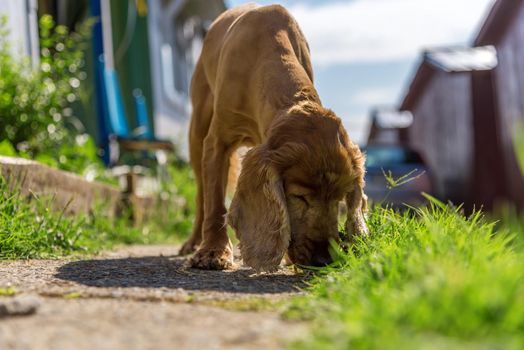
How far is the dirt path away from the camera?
167cm

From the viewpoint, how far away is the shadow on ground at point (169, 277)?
2726 mm

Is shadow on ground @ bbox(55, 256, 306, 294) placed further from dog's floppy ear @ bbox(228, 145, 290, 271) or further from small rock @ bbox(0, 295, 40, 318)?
small rock @ bbox(0, 295, 40, 318)

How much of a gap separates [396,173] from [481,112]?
4.17 metres

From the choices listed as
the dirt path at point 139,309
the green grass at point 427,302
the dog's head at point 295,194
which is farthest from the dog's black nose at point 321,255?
the green grass at point 427,302

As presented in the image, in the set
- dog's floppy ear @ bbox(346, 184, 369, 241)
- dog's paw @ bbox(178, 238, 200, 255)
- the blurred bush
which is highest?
the blurred bush

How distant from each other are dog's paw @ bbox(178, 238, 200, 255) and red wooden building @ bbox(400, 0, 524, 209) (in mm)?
6823

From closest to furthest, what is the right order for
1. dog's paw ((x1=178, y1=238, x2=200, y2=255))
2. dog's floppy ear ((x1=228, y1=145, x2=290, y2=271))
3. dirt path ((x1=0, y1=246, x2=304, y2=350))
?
dirt path ((x1=0, y1=246, x2=304, y2=350)) < dog's floppy ear ((x1=228, y1=145, x2=290, y2=271)) < dog's paw ((x1=178, y1=238, x2=200, y2=255))

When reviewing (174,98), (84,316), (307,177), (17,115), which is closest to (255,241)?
(307,177)

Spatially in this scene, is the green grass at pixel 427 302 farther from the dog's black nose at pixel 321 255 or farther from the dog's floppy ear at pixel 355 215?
the dog's floppy ear at pixel 355 215

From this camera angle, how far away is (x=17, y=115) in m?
5.17

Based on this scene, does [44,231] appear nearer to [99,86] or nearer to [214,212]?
[214,212]

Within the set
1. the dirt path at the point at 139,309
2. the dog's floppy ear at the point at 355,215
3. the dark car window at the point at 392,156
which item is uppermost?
the dark car window at the point at 392,156

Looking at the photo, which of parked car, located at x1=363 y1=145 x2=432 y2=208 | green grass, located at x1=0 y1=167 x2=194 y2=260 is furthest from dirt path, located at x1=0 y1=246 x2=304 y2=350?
parked car, located at x1=363 y1=145 x2=432 y2=208

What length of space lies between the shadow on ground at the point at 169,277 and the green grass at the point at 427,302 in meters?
0.46
